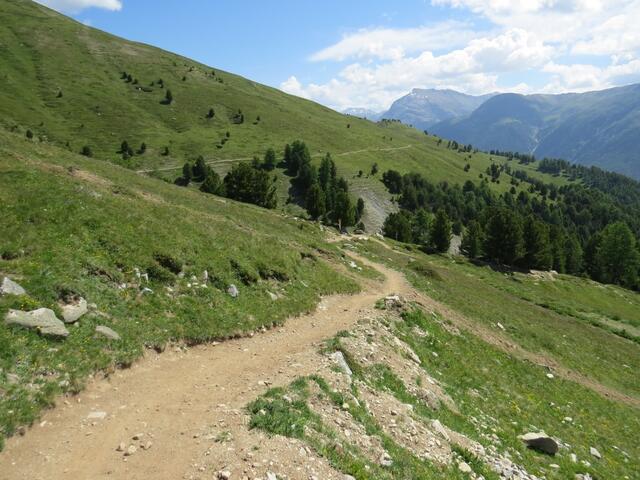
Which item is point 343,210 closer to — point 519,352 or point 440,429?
point 519,352

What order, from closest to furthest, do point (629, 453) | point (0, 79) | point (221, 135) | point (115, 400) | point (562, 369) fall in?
1. point (115, 400)
2. point (629, 453)
3. point (562, 369)
4. point (0, 79)
5. point (221, 135)

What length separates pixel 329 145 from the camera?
192750 mm

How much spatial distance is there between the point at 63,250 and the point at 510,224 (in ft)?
303

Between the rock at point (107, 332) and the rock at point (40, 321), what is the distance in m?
1.12

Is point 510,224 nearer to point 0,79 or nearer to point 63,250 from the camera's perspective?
point 63,250

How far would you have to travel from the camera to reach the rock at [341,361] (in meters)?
16.6

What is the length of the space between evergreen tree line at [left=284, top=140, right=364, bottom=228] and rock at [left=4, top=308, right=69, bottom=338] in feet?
289

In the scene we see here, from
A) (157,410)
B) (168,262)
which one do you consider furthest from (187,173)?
(157,410)

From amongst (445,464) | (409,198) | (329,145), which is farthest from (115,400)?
(329,145)

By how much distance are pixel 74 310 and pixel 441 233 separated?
91143 millimetres

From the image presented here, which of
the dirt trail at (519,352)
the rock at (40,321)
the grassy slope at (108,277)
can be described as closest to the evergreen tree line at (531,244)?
the dirt trail at (519,352)

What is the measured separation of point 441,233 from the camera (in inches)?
3836

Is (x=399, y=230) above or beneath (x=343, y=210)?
beneath

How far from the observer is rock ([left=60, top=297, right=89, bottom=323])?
1430 centimetres
